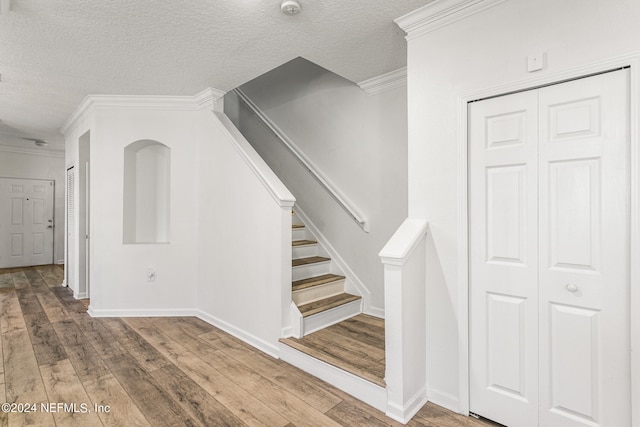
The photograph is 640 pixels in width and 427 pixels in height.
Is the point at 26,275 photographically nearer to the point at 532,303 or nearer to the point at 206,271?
the point at 206,271

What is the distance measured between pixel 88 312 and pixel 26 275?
333 centimetres

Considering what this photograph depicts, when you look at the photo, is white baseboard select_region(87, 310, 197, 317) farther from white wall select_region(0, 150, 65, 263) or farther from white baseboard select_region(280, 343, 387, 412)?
white wall select_region(0, 150, 65, 263)

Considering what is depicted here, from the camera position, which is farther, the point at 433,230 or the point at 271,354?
the point at 271,354

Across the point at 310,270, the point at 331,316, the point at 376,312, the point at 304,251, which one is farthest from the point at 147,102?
the point at 376,312

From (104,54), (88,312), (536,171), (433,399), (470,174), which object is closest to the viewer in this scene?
(536,171)

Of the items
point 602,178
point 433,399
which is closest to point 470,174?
point 602,178

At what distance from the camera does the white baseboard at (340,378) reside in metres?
1.95

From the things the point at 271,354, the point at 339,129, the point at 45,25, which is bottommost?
the point at 271,354

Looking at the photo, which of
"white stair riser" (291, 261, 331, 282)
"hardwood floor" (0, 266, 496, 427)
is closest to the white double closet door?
"hardwood floor" (0, 266, 496, 427)

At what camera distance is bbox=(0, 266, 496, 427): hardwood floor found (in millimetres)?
1872

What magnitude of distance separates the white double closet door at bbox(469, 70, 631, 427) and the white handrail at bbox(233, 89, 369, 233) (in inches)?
59.2

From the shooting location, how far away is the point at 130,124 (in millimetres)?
3662

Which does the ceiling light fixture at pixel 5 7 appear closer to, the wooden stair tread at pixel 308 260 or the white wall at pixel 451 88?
the white wall at pixel 451 88

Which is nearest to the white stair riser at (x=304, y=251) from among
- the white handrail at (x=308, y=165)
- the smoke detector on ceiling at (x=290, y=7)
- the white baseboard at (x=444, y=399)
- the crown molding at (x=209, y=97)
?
the white handrail at (x=308, y=165)
